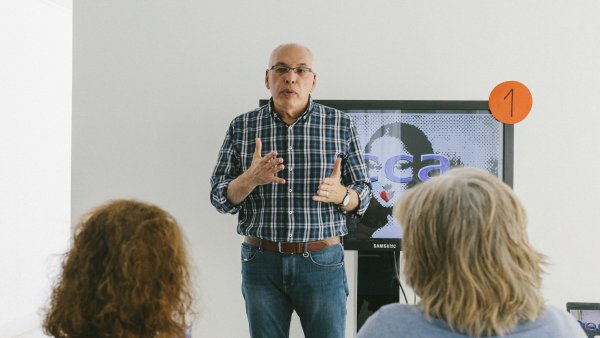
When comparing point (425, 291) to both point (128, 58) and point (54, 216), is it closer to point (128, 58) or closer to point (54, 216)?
point (128, 58)

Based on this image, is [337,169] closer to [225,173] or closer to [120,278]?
[225,173]

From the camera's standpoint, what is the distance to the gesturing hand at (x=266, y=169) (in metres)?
2.29

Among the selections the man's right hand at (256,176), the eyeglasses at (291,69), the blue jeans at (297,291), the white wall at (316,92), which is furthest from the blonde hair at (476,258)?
the white wall at (316,92)

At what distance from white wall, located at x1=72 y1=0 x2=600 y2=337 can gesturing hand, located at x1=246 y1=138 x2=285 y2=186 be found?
109cm

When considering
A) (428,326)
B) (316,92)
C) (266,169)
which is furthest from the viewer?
(316,92)

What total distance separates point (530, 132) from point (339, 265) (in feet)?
5.06

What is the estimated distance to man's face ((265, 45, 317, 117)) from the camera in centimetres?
251

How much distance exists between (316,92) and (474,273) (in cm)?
230

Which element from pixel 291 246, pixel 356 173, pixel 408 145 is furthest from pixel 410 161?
pixel 291 246

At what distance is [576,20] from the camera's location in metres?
3.29

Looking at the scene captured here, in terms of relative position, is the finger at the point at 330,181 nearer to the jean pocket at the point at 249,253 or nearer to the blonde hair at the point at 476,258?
the jean pocket at the point at 249,253

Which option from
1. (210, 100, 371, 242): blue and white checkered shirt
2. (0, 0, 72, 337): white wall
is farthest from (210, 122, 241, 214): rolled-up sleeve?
(0, 0, 72, 337): white wall

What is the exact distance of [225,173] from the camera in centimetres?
259

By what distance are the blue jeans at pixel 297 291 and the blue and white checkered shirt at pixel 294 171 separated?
0.31 feet
